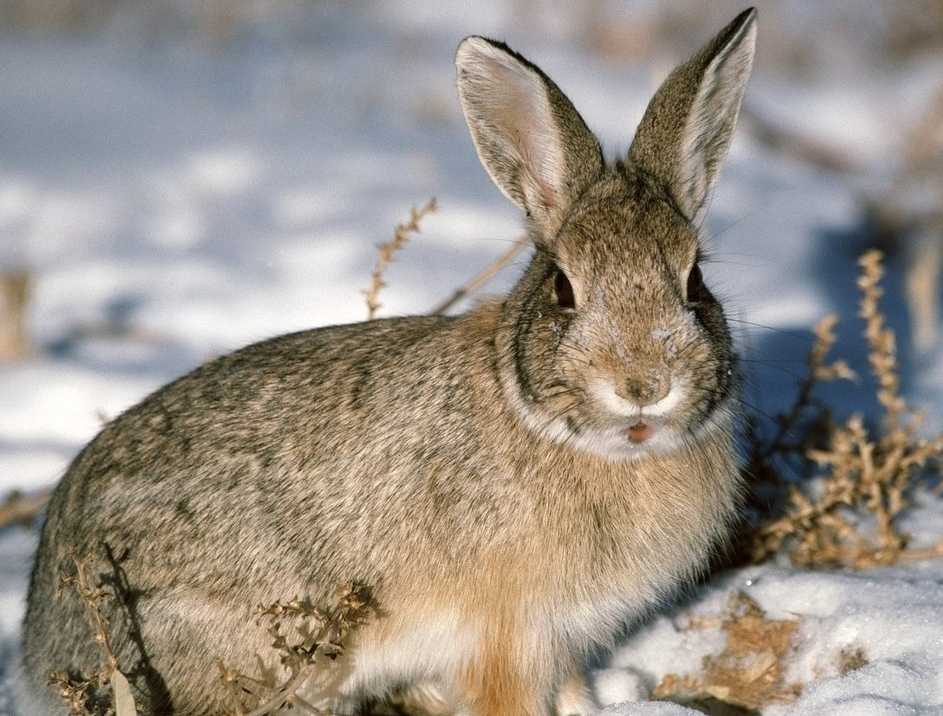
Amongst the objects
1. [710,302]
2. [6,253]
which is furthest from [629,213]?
[6,253]

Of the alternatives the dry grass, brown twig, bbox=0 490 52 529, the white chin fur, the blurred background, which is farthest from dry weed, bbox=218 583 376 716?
brown twig, bbox=0 490 52 529

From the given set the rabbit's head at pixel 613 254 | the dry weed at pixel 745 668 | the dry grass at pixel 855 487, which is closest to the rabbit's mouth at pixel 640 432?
the rabbit's head at pixel 613 254

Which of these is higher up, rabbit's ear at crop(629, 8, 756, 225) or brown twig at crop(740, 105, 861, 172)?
brown twig at crop(740, 105, 861, 172)

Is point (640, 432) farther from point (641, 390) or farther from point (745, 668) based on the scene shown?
point (745, 668)

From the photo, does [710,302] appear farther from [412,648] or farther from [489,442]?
[412,648]

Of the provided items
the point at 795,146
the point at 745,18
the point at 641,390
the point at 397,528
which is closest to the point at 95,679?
the point at 397,528

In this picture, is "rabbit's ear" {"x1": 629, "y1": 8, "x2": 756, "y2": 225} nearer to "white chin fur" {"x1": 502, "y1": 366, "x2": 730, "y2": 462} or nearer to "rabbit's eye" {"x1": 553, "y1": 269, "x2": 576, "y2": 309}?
"rabbit's eye" {"x1": 553, "y1": 269, "x2": 576, "y2": 309}

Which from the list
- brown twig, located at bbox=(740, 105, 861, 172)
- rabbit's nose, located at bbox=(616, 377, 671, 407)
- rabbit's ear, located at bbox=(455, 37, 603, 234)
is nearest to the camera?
rabbit's nose, located at bbox=(616, 377, 671, 407)
